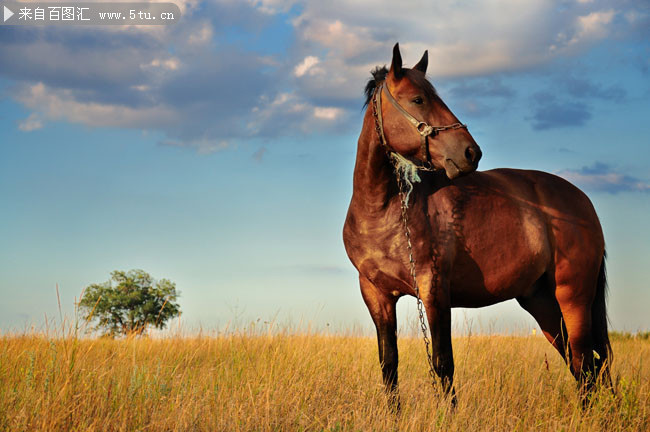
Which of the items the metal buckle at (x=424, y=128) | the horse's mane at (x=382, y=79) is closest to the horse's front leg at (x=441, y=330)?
the metal buckle at (x=424, y=128)

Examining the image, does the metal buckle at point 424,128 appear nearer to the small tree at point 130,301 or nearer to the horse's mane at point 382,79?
the horse's mane at point 382,79

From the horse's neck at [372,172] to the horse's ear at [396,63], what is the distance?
18.1 inches

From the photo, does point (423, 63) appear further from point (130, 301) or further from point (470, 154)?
point (130, 301)

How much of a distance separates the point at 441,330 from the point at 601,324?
2.81 m

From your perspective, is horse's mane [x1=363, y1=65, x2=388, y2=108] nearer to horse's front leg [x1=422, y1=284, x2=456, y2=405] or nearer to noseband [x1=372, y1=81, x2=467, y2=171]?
noseband [x1=372, y1=81, x2=467, y2=171]

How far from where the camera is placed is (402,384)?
288 inches

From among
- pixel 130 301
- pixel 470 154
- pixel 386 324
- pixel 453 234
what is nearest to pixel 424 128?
pixel 470 154

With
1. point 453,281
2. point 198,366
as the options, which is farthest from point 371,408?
point 198,366

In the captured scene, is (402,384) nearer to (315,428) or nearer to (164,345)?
(315,428)

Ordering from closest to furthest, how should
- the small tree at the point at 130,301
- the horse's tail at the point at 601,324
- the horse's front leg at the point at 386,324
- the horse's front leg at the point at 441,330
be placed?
the horse's front leg at the point at 441,330 < the horse's front leg at the point at 386,324 < the horse's tail at the point at 601,324 < the small tree at the point at 130,301

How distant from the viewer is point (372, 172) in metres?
5.33

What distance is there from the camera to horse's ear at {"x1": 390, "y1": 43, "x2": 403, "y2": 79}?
4.99 m

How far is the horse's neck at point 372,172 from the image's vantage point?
5264mm

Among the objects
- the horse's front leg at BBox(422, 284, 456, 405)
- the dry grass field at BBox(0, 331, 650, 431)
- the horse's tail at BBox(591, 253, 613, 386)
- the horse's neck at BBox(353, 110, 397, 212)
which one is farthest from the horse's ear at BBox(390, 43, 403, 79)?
the horse's tail at BBox(591, 253, 613, 386)
